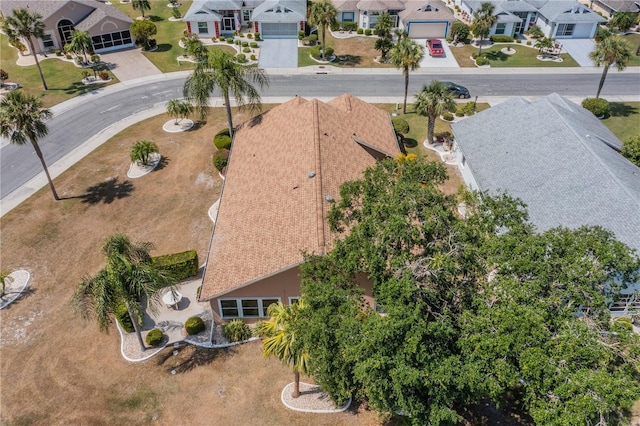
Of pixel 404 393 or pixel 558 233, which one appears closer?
pixel 404 393

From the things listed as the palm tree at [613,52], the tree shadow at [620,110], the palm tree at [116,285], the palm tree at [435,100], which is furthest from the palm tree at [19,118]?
the tree shadow at [620,110]

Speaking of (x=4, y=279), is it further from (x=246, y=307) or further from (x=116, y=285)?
(x=246, y=307)

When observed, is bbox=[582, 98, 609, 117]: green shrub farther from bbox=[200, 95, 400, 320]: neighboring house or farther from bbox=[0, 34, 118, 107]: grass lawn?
bbox=[0, 34, 118, 107]: grass lawn

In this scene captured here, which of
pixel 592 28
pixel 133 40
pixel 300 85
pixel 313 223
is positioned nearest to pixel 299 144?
pixel 313 223

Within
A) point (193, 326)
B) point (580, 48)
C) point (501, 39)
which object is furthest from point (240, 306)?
point (580, 48)

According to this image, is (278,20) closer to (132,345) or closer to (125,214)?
(125,214)

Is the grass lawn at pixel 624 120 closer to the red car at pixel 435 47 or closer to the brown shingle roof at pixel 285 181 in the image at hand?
the red car at pixel 435 47
